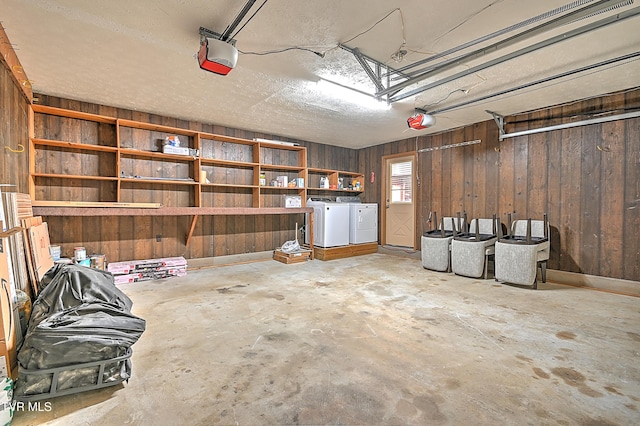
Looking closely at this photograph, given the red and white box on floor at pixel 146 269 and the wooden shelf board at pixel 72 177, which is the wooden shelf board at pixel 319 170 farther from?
the wooden shelf board at pixel 72 177

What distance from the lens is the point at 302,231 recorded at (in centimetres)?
598

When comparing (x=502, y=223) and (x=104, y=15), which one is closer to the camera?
(x=104, y=15)

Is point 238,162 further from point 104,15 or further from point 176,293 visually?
point 104,15

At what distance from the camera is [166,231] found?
4.52 m

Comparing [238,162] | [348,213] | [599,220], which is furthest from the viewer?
[348,213]

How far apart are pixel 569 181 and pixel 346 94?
3174mm

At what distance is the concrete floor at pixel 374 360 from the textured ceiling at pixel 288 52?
2.29 m

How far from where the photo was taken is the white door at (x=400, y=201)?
579cm

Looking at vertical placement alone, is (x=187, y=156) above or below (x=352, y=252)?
above

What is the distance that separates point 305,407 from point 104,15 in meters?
2.82

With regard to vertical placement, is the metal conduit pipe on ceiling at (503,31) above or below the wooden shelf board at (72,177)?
above

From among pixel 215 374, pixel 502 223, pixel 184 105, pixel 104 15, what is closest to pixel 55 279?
pixel 215 374

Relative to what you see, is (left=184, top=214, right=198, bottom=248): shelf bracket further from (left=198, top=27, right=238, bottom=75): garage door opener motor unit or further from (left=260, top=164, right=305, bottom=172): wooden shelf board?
(left=198, top=27, right=238, bottom=75): garage door opener motor unit

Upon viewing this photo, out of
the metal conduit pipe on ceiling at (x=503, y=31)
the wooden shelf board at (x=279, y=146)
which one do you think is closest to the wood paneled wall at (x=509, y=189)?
the wooden shelf board at (x=279, y=146)
